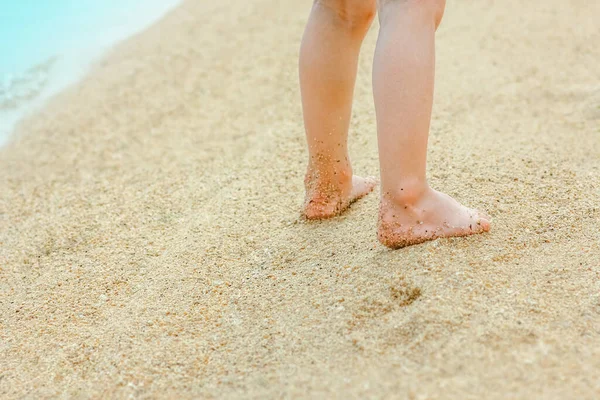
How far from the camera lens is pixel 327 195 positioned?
5.41 ft

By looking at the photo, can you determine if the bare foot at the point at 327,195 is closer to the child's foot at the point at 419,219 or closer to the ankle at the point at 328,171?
the ankle at the point at 328,171

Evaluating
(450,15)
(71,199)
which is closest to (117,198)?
(71,199)

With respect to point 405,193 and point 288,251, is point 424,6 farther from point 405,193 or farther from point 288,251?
point 288,251

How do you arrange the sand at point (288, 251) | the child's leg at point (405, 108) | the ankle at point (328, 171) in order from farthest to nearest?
the ankle at point (328, 171)
the child's leg at point (405, 108)
the sand at point (288, 251)

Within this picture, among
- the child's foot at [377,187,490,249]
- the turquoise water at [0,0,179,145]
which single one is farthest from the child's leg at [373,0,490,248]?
the turquoise water at [0,0,179,145]

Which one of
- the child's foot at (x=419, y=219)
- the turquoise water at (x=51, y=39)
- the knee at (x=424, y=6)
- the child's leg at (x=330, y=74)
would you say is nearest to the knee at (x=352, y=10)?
the child's leg at (x=330, y=74)

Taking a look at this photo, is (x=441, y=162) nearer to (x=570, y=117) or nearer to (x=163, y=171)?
(x=570, y=117)

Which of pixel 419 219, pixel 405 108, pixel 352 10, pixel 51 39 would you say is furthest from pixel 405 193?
pixel 51 39

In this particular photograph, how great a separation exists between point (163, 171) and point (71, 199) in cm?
33

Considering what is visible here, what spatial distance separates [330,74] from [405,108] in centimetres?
33

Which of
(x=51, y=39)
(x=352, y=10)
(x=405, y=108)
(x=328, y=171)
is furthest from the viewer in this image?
(x=51, y=39)

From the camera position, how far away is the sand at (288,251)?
3.48ft

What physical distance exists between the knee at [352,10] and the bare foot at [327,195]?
1.28ft

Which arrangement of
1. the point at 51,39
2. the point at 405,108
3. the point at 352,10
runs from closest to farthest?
the point at 405,108, the point at 352,10, the point at 51,39
